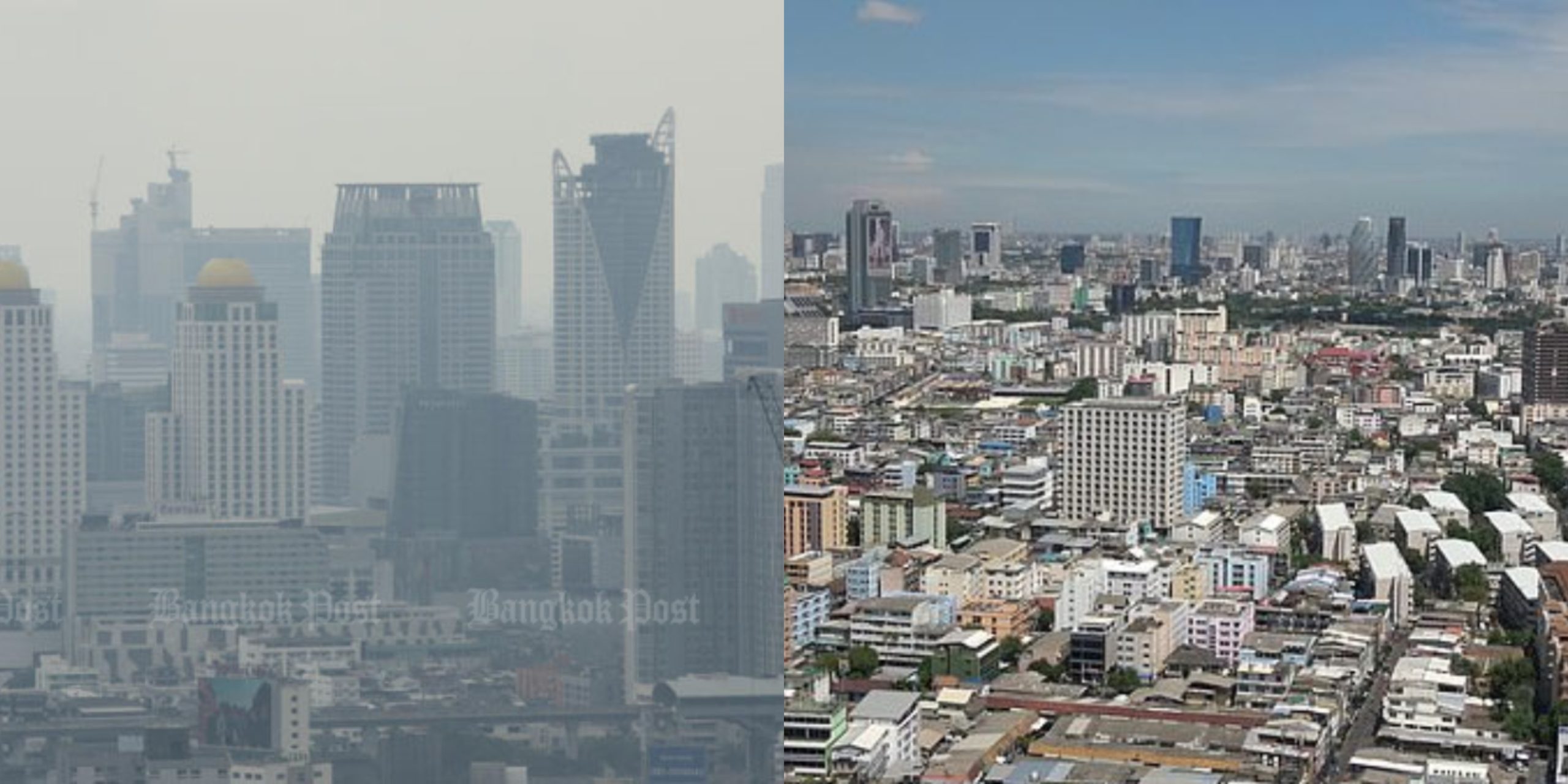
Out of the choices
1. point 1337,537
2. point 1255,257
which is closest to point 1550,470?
point 1337,537

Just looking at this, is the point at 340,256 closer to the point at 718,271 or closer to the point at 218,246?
the point at 218,246

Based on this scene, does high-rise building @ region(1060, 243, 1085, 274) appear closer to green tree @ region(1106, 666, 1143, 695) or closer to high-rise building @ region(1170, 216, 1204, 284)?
high-rise building @ region(1170, 216, 1204, 284)

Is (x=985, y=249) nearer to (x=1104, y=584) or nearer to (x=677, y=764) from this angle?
(x=1104, y=584)

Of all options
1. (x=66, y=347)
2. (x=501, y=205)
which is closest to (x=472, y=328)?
(x=501, y=205)

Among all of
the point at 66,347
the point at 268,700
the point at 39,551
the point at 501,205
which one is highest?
the point at 501,205

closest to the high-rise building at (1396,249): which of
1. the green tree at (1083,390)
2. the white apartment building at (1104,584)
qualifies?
the green tree at (1083,390)

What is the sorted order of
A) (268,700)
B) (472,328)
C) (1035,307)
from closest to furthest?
(268,700) → (472,328) → (1035,307)

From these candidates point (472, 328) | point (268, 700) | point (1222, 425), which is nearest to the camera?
point (268, 700)
